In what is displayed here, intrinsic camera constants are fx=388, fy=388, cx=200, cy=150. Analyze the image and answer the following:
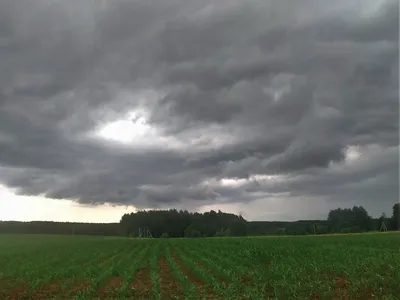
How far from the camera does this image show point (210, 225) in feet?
571

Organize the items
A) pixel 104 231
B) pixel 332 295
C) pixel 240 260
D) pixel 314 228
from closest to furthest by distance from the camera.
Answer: pixel 332 295 < pixel 240 260 < pixel 314 228 < pixel 104 231

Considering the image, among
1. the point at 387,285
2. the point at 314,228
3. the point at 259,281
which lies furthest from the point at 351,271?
the point at 314,228

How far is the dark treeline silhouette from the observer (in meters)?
140

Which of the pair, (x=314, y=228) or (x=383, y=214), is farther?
(x=383, y=214)

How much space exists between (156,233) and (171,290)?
16578 cm

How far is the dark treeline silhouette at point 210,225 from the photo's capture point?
458ft

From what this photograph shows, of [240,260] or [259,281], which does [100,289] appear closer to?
[259,281]

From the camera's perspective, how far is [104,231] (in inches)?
7525

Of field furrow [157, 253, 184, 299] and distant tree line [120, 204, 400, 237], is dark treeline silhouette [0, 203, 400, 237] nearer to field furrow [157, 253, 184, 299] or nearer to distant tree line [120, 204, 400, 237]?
distant tree line [120, 204, 400, 237]

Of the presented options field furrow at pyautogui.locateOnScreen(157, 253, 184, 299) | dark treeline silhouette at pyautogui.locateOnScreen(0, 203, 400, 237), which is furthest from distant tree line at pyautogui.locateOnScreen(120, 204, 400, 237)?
field furrow at pyautogui.locateOnScreen(157, 253, 184, 299)

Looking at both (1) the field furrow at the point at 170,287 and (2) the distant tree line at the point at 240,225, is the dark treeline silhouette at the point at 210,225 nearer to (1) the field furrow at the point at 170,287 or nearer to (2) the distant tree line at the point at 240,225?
(2) the distant tree line at the point at 240,225

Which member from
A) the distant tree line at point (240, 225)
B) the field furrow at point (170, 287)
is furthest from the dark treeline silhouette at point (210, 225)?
the field furrow at point (170, 287)

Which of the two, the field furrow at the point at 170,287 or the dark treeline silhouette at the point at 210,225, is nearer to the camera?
the field furrow at the point at 170,287

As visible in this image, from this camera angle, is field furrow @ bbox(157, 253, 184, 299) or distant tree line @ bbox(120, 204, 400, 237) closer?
field furrow @ bbox(157, 253, 184, 299)
